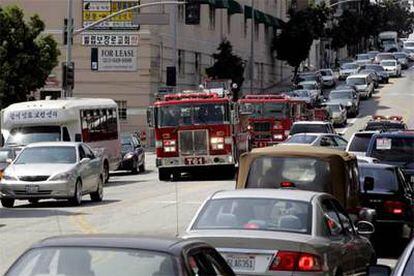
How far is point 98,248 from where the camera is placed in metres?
6.82

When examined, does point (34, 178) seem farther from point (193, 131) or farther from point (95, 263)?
point (95, 263)

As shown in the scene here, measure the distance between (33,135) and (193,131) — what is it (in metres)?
5.40

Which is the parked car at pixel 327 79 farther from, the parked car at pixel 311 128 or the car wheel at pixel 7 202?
the car wheel at pixel 7 202

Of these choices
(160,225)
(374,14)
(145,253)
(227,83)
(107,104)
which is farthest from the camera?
(374,14)

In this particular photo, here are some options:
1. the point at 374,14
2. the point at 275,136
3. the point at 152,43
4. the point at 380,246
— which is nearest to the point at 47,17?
the point at 152,43

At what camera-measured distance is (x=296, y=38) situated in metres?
93.8

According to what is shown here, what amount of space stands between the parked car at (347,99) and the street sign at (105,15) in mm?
14841

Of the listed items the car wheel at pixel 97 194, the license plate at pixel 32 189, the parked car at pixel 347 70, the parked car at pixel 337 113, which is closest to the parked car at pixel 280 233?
the license plate at pixel 32 189

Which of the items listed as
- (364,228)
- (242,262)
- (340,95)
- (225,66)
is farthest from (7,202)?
(225,66)

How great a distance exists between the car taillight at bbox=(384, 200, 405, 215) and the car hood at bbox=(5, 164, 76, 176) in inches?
392

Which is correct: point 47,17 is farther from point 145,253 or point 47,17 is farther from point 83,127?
point 145,253

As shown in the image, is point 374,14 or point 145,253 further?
point 374,14

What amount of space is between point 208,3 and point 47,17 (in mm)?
12184

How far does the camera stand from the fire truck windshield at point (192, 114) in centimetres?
3488
